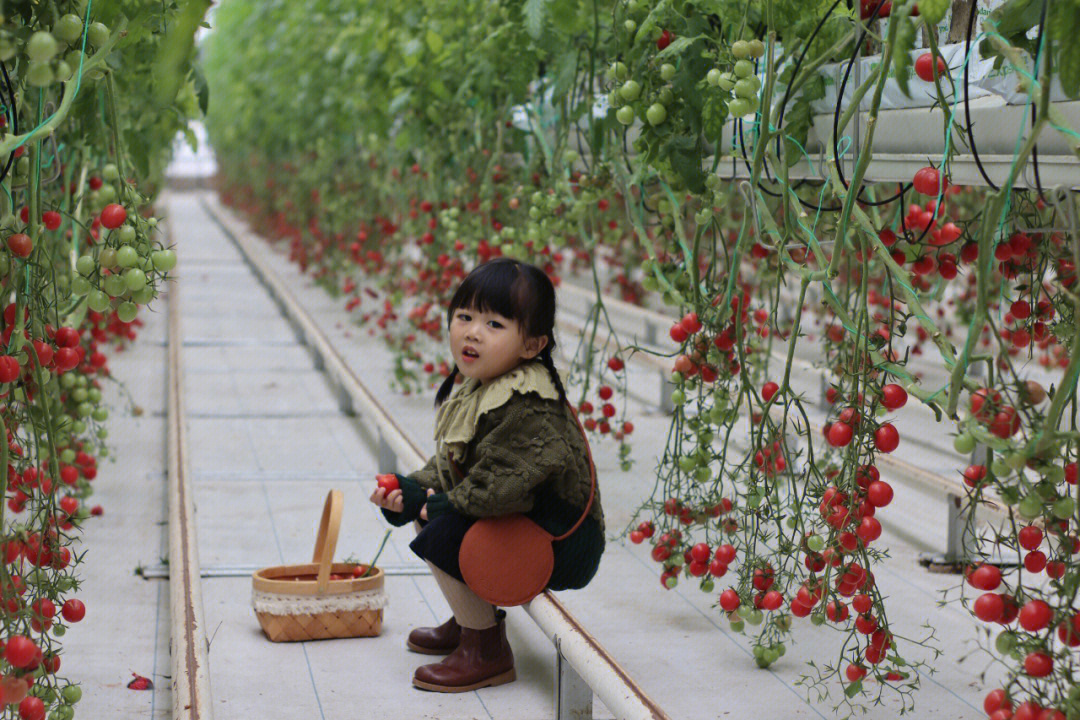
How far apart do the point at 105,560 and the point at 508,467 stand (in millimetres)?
1497

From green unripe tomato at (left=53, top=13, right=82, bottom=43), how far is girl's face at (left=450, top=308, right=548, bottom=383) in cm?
103

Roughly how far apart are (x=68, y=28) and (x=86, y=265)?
329mm

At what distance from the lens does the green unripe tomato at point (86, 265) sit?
1.60 meters

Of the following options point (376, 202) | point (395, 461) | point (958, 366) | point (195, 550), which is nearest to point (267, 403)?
point (395, 461)

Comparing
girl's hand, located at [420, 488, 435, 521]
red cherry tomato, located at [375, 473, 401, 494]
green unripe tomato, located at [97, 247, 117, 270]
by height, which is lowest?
girl's hand, located at [420, 488, 435, 521]

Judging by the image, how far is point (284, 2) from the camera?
A: 8.11 meters

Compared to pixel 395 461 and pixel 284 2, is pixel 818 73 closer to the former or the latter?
pixel 395 461

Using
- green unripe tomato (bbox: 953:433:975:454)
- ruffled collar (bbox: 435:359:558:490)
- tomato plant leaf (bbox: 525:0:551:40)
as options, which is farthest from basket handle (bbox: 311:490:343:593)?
green unripe tomato (bbox: 953:433:975:454)

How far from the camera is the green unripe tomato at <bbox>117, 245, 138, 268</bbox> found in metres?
1.56

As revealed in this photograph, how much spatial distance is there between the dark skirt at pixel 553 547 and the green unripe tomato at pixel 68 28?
117cm

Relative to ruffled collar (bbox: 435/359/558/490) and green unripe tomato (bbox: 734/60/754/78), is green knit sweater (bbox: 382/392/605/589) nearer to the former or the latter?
ruffled collar (bbox: 435/359/558/490)

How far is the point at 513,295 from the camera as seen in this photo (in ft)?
7.60

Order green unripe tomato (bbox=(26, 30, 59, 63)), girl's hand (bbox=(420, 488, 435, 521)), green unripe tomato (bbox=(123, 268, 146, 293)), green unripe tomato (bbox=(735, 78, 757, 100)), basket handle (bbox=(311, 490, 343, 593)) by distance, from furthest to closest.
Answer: basket handle (bbox=(311, 490, 343, 593)) < girl's hand (bbox=(420, 488, 435, 521)) < green unripe tomato (bbox=(735, 78, 757, 100)) < green unripe tomato (bbox=(123, 268, 146, 293)) < green unripe tomato (bbox=(26, 30, 59, 63))

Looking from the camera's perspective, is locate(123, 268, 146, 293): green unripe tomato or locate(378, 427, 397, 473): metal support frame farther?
locate(378, 427, 397, 473): metal support frame
